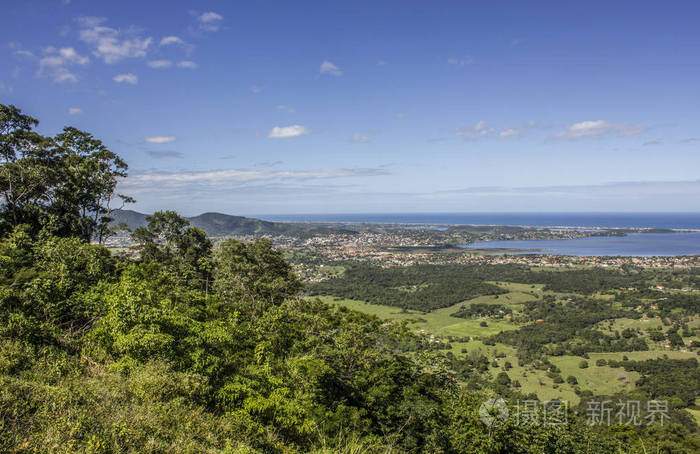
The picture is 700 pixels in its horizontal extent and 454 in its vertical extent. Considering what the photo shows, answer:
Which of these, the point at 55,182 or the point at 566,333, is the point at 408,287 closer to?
the point at 566,333

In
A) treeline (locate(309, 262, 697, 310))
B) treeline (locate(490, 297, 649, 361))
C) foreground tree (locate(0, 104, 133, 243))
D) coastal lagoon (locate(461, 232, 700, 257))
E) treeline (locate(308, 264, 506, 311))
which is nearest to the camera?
foreground tree (locate(0, 104, 133, 243))

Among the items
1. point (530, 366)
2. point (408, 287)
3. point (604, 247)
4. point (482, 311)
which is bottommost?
point (530, 366)

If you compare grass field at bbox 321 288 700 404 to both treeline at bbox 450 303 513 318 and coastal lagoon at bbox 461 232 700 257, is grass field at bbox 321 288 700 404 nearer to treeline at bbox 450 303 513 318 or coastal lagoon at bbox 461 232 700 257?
treeline at bbox 450 303 513 318

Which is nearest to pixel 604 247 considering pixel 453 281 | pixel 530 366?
pixel 453 281

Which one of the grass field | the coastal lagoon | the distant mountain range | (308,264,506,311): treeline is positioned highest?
the distant mountain range

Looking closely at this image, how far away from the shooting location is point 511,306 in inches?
2559

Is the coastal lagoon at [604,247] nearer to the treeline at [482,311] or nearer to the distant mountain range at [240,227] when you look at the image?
the treeline at [482,311]

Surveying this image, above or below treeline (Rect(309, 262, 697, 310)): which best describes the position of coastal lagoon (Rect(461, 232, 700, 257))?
above

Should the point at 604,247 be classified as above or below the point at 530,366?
above

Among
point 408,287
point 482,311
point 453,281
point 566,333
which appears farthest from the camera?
point 453,281

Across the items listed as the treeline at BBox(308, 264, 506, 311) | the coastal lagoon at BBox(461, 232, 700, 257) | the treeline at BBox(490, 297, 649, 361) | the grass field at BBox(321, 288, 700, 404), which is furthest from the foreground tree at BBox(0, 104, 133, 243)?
the coastal lagoon at BBox(461, 232, 700, 257)

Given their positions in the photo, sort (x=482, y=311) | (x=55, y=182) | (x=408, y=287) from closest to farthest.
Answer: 1. (x=55, y=182)
2. (x=482, y=311)
3. (x=408, y=287)

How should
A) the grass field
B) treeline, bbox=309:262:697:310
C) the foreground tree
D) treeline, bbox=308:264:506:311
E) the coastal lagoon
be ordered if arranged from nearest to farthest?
the foreground tree
the grass field
treeline, bbox=308:264:506:311
treeline, bbox=309:262:697:310
the coastal lagoon

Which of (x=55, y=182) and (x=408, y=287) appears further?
(x=408, y=287)
